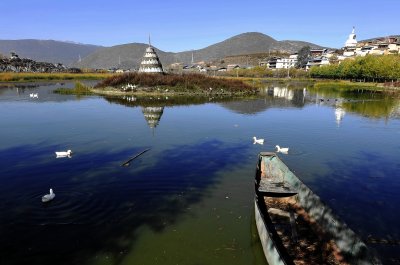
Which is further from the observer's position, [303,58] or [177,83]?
[303,58]

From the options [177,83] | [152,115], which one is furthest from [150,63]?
[152,115]

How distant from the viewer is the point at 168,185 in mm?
17781

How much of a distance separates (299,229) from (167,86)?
61487 millimetres

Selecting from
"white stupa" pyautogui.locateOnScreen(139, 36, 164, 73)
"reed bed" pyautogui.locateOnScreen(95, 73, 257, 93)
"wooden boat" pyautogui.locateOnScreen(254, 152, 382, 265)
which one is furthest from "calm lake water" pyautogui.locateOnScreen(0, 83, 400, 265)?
"white stupa" pyautogui.locateOnScreen(139, 36, 164, 73)

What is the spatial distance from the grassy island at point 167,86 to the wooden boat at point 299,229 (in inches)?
2203

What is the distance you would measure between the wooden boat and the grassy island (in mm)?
55948

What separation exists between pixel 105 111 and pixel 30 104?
50.1 feet

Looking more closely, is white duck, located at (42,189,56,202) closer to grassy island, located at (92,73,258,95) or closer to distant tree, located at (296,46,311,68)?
grassy island, located at (92,73,258,95)

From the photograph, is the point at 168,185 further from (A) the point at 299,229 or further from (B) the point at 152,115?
(B) the point at 152,115

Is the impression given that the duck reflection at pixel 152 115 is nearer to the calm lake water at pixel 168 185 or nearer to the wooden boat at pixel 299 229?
the calm lake water at pixel 168 185

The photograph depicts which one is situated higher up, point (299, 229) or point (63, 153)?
point (63, 153)

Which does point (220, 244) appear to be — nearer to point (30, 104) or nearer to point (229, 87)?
point (30, 104)

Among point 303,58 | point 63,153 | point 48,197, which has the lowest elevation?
point 48,197

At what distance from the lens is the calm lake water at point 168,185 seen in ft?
39.2
